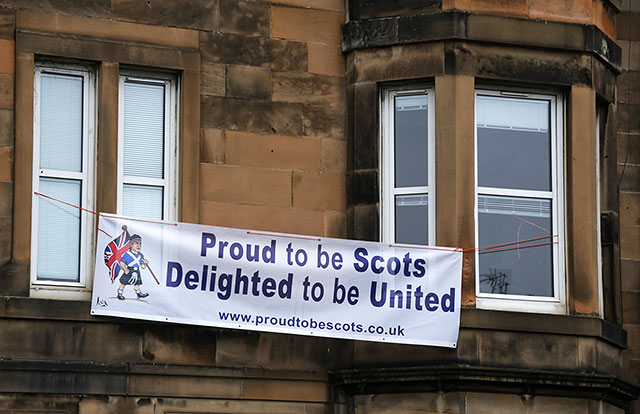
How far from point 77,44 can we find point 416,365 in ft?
15.7

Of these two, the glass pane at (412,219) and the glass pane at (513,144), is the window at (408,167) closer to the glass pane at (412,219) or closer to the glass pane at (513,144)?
the glass pane at (412,219)

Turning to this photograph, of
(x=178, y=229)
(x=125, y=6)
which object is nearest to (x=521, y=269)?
(x=178, y=229)

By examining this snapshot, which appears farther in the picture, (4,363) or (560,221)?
(560,221)

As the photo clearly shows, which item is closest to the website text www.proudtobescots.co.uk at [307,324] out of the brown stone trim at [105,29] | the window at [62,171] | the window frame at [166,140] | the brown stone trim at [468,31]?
the window frame at [166,140]

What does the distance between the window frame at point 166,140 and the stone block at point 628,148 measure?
5100 mm

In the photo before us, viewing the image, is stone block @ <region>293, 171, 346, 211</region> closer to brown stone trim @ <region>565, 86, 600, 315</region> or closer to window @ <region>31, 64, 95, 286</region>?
window @ <region>31, 64, 95, 286</region>

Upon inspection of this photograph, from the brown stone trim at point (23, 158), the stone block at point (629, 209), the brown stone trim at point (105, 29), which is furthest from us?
the stone block at point (629, 209)

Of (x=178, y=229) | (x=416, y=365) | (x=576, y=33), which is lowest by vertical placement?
(x=416, y=365)

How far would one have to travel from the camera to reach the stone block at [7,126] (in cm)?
1608

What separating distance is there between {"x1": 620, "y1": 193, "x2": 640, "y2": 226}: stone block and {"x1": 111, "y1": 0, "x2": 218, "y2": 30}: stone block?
5.03 metres

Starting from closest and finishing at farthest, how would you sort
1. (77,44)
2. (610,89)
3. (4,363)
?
(4,363)
(77,44)
(610,89)

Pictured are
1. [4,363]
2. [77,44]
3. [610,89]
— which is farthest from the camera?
[610,89]

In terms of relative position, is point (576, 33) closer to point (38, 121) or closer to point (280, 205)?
point (280, 205)

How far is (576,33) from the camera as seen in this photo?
17453mm
